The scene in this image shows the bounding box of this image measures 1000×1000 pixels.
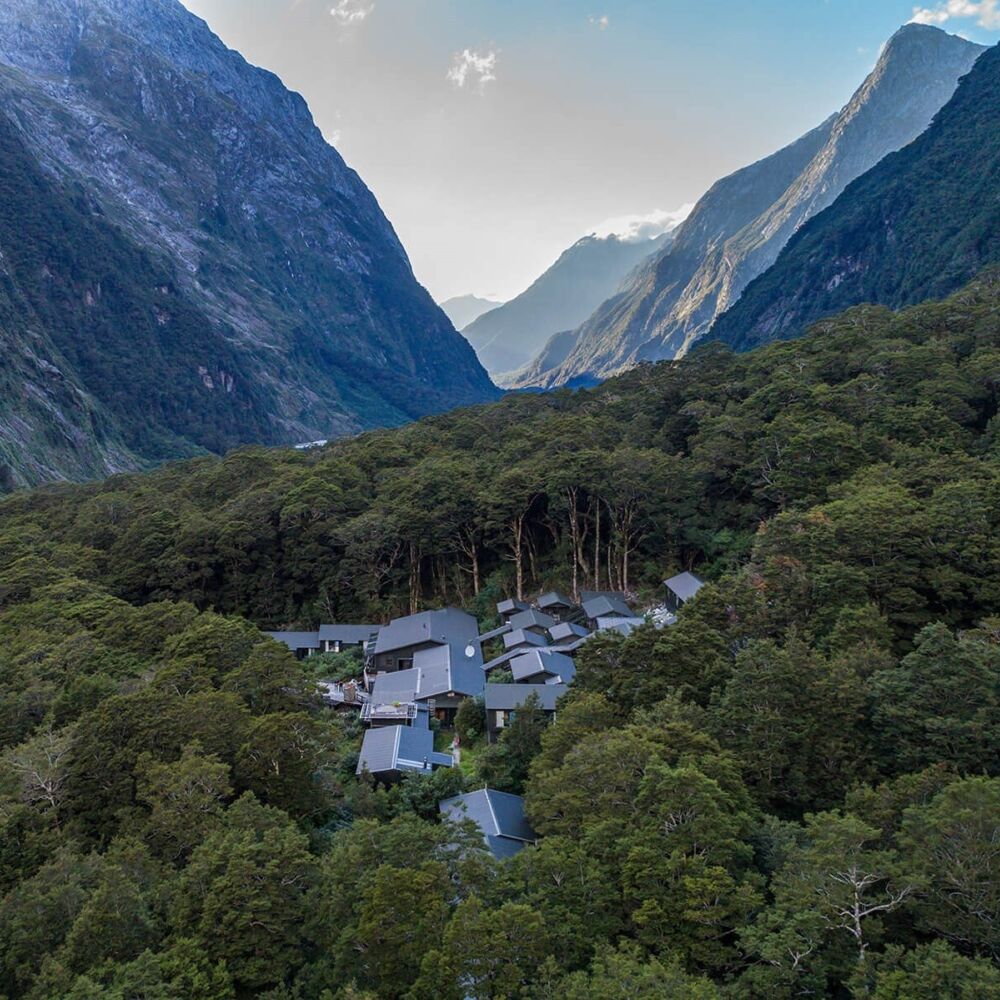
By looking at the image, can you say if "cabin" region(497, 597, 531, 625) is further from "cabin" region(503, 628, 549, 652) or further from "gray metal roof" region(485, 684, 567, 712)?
"gray metal roof" region(485, 684, 567, 712)

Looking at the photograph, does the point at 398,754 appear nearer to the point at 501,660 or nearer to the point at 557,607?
the point at 501,660

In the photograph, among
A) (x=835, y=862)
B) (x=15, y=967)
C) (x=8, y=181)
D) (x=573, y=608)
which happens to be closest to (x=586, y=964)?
(x=835, y=862)

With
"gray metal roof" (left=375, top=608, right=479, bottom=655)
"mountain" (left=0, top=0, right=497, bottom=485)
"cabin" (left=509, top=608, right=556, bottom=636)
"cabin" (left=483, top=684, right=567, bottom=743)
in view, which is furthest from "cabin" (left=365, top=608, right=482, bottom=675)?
"mountain" (left=0, top=0, right=497, bottom=485)

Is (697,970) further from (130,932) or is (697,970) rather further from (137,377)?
(137,377)

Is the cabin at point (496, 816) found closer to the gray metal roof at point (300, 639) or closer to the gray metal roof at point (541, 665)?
the gray metal roof at point (541, 665)

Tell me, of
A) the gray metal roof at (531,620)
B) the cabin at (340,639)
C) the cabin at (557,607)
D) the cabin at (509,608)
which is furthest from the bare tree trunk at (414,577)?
the cabin at (557,607)

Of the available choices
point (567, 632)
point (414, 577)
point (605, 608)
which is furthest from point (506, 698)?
point (414, 577)
